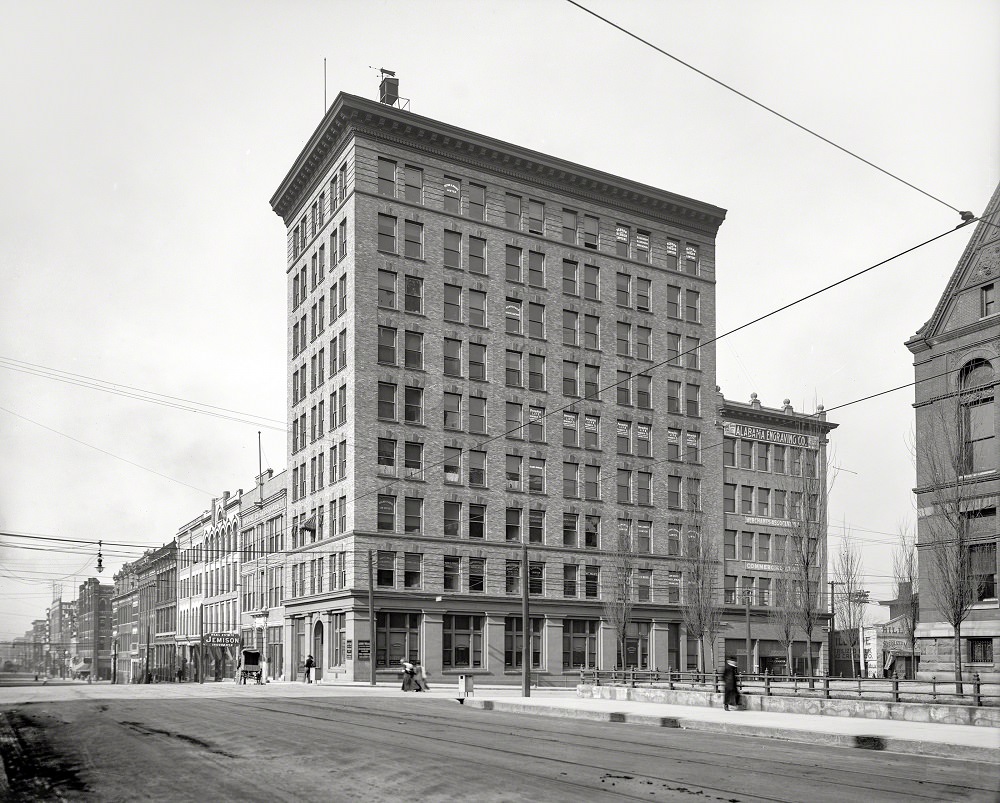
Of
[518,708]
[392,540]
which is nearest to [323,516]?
[392,540]

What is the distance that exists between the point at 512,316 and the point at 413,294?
689 centimetres

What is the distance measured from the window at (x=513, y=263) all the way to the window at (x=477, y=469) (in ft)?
36.6

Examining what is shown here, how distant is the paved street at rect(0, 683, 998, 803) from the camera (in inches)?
486

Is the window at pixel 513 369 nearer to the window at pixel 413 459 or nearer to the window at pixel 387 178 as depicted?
the window at pixel 413 459

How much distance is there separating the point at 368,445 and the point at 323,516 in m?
6.68

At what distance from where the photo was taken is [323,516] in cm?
6278

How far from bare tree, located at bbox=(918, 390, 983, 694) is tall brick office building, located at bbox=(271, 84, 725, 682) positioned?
27846mm

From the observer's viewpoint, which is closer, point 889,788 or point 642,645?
point 889,788

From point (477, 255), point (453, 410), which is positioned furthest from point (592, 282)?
point (453, 410)

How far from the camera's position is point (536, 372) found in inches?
2603

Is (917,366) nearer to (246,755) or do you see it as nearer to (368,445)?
(368,445)

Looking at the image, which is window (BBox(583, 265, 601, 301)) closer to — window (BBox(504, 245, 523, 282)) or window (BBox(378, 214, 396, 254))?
window (BBox(504, 245, 523, 282))

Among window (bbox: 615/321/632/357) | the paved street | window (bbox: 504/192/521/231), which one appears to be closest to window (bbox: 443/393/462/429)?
window (bbox: 504/192/521/231)

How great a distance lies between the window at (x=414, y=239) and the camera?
2436 inches
